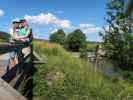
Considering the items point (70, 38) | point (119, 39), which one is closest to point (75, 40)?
point (70, 38)

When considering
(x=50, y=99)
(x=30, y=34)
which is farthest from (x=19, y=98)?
(x=30, y=34)

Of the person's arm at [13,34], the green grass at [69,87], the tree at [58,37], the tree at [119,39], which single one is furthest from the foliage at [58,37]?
the person's arm at [13,34]

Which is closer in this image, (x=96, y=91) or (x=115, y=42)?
(x=96, y=91)

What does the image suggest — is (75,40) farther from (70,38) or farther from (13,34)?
(13,34)

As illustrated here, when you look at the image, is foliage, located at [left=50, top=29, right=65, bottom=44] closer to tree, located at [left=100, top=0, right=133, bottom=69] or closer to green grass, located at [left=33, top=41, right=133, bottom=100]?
tree, located at [left=100, top=0, right=133, bottom=69]

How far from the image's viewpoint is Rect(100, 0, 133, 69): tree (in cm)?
2661

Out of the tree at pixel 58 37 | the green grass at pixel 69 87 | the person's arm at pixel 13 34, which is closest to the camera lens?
the green grass at pixel 69 87

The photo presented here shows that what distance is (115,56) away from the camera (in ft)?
89.7

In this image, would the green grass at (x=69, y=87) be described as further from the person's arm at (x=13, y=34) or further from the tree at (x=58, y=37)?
the tree at (x=58, y=37)

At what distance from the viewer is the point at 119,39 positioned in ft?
91.5

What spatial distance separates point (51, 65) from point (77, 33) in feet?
142

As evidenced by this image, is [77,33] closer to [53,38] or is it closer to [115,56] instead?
[53,38]

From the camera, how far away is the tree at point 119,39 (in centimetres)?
2661


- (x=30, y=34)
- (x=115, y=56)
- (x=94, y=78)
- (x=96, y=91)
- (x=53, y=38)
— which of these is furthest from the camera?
(x=53, y=38)
